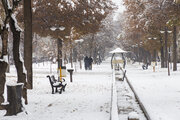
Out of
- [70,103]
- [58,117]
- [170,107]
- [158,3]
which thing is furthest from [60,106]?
[158,3]

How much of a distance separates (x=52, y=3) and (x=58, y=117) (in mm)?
16602

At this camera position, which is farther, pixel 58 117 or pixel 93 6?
pixel 93 6

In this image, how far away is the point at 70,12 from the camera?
23062 millimetres

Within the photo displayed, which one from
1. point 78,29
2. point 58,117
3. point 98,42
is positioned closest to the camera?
point 58,117

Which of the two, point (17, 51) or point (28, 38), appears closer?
point (17, 51)

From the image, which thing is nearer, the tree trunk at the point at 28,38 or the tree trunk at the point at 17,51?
the tree trunk at the point at 17,51

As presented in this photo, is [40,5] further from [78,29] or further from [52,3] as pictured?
[78,29]

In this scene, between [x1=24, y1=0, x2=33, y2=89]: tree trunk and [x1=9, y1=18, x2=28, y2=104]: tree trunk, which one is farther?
[x1=24, y1=0, x2=33, y2=89]: tree trunk

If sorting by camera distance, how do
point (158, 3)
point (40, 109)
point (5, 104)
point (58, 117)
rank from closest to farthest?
point (5, 104) < point (58, 117) < point (40, 109) < point (158, 3)

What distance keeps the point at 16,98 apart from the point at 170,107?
5.19m

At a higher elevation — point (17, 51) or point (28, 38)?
point (28, 38)

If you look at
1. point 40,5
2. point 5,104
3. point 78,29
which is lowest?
point 5,104

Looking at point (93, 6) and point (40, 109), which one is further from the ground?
point (93, 6)

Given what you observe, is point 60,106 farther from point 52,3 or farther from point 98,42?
point 98,42
